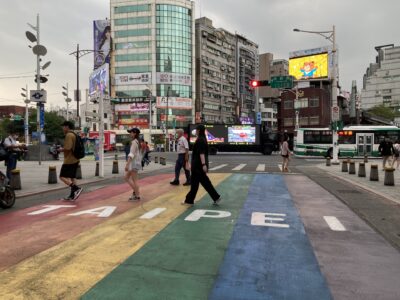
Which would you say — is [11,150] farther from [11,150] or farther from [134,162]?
[134,162]

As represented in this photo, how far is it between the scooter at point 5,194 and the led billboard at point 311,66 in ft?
212

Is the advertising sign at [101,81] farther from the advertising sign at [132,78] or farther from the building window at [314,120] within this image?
the advertising sign at [132,78]

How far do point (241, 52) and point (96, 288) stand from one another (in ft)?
406

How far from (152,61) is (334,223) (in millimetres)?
85869

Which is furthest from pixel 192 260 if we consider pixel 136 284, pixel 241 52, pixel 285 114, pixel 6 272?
pixel 241 52

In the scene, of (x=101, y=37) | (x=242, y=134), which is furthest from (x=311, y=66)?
(x=101, y=37)

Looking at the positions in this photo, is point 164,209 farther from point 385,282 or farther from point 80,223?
point 385,282

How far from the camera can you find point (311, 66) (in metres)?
69.1

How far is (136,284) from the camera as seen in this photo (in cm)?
404

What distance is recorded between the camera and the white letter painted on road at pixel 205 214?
7.62 m

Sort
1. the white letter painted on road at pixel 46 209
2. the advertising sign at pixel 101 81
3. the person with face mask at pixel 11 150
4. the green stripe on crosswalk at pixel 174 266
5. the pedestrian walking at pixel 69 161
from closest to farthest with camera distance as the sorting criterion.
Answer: the green stripe on crosswalk at pixel 174 266 → the white letter painted on road at pixel 46 209 → the pedestrian walking at pixel 69 161 → the person with face mask at pixel 11 150 → the advertising sign at pixel 101 81

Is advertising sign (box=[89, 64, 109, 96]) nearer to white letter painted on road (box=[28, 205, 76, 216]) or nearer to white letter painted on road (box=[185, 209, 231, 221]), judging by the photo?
white letter painted on road (box=[28, 205, 76, 216])

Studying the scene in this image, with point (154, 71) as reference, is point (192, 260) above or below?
below

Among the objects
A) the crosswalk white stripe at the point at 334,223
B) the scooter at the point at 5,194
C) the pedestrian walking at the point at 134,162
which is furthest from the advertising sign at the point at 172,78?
the crosswalk white stripe at the point at 334,223
